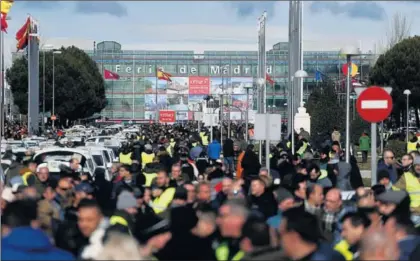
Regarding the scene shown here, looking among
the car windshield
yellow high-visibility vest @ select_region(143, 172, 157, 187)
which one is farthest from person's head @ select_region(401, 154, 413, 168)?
the car windshield

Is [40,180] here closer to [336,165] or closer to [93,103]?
[336,165]

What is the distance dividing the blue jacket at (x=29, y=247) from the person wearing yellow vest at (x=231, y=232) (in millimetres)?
1672

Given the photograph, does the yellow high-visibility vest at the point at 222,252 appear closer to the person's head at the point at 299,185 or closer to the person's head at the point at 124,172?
the person's head at the point at 299,185

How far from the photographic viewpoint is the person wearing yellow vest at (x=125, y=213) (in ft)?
38.9

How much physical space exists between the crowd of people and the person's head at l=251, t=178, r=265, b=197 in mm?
19

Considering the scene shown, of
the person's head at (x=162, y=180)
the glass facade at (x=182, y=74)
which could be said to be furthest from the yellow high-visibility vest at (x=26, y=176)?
the glass facade at (x=182, y=74)

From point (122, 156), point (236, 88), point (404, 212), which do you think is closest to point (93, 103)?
point (236, 88)

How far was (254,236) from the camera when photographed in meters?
8.74

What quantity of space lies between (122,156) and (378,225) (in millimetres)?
18776

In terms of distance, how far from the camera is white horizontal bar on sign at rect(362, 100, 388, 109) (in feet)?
55.1

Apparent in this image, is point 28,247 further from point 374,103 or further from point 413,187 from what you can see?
point 413,187

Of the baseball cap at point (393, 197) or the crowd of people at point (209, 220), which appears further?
the baseball cap at point (393, 197)

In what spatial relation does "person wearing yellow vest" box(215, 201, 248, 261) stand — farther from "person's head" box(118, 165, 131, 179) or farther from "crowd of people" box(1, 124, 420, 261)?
"person's head" box(118, 165, 131, 179)

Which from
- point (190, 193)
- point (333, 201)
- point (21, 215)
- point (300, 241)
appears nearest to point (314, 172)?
point (190, 193)
